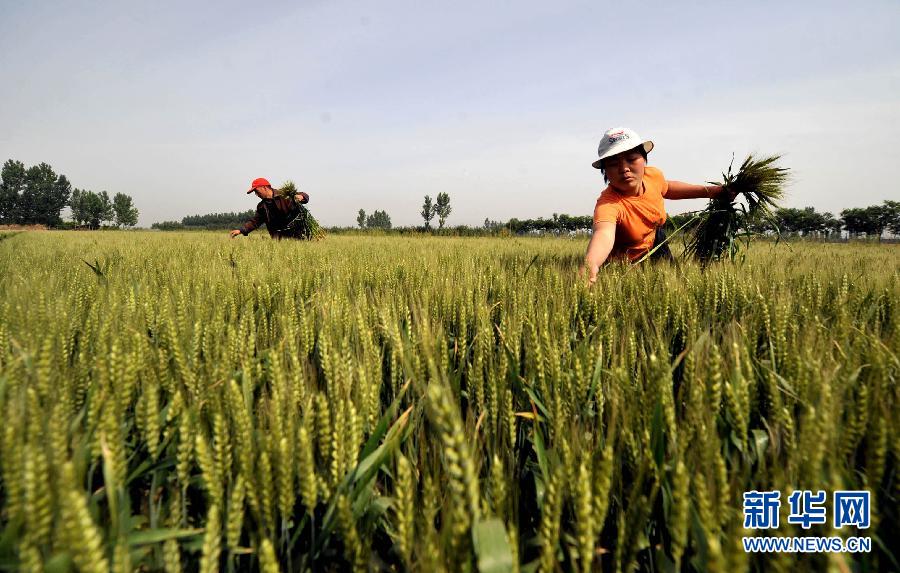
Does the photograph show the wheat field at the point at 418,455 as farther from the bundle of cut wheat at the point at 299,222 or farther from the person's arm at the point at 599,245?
the bundle of cut wheat at the point at 299,222

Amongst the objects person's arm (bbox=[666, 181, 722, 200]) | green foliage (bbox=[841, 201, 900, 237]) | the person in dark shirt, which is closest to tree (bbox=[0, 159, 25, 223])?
the person in dark shirt

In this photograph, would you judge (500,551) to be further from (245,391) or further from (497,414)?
(245,391)

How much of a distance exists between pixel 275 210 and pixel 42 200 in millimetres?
101284

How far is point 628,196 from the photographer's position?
3121mm

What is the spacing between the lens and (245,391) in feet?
2.75

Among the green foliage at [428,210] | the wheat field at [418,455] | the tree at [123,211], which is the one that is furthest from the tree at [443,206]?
the wheat field at [418,455]

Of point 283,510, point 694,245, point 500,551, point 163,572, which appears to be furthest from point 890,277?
point 163,572

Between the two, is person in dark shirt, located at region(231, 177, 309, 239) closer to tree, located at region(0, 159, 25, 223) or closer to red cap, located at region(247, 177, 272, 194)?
red cap, located at region(247, 177, 272, 194)

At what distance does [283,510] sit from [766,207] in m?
3.74

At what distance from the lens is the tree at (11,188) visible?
7569cm

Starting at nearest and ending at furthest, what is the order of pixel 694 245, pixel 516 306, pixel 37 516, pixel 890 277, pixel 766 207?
pixel 37 516
pixel 516 306
pixel 890 277
pixel 766 207
pixel 694 245

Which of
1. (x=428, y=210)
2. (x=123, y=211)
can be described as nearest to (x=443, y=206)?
(x=428, y=210)

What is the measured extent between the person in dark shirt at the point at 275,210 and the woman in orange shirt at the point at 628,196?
6.03 metres

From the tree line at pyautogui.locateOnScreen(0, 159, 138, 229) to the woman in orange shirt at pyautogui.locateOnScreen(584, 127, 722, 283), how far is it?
97.0m
